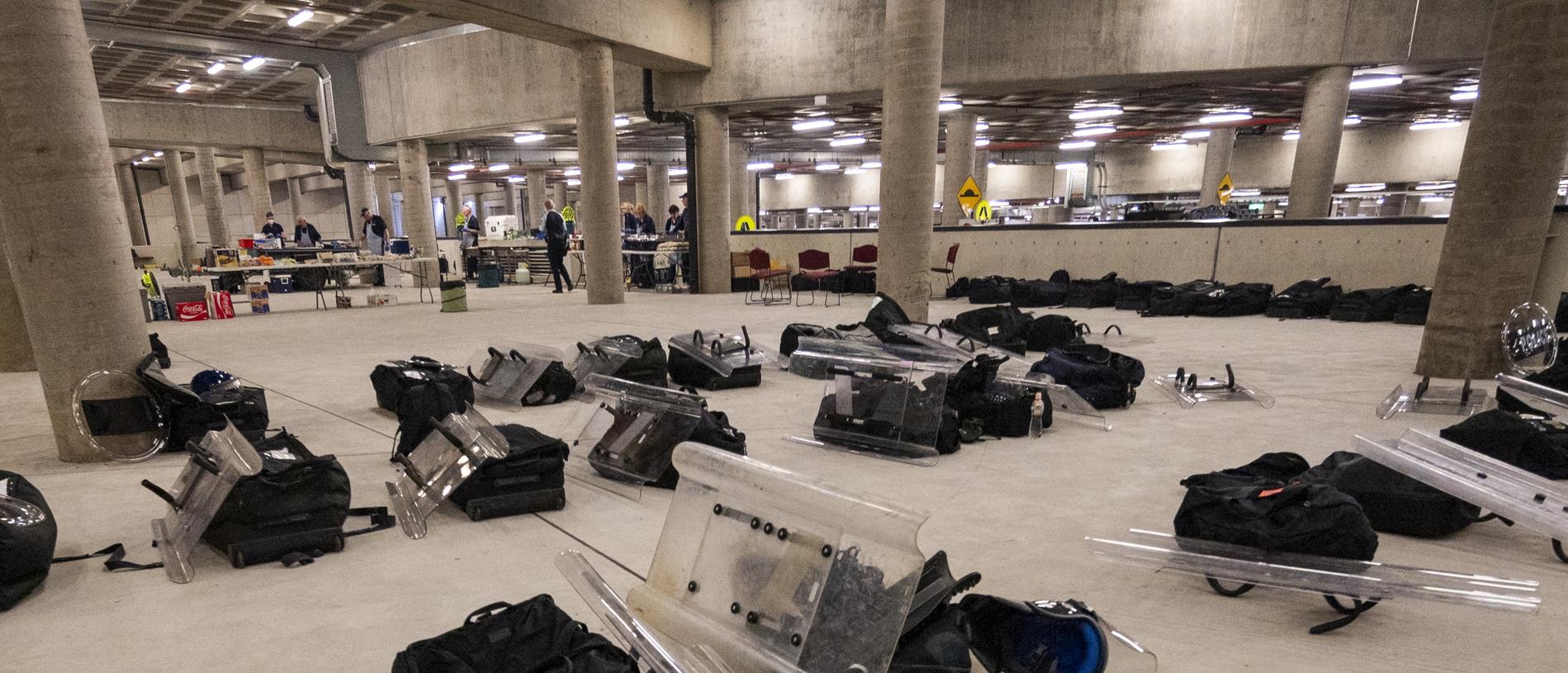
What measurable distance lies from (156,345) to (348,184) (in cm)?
1774

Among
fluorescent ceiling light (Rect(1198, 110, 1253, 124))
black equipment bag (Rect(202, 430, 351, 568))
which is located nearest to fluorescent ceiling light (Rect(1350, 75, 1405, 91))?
fluorescent ceiling light (Rect(1198, 110, 1253, 124))

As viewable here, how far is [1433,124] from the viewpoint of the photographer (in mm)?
21312

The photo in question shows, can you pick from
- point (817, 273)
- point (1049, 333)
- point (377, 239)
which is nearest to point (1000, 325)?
point (1049, 333)

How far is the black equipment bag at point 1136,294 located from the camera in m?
9.84

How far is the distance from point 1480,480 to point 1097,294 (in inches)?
311

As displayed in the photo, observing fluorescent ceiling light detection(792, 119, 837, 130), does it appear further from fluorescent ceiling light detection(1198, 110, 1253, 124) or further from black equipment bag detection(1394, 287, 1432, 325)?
black equipment bag detection(1394, 287, 1432, 325)

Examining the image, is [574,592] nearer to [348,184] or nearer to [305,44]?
[305,44]

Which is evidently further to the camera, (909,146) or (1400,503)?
(909,146)

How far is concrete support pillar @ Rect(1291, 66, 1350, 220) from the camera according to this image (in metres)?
10.7

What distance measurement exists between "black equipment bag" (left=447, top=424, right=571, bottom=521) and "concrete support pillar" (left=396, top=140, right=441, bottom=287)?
1482 centimetres

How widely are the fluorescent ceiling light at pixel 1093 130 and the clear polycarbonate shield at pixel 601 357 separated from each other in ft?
64.5

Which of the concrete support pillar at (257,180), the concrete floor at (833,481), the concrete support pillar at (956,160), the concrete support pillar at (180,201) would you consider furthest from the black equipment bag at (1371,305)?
the concrete support pillar at (180,201)

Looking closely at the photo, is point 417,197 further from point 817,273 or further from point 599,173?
point 817,273

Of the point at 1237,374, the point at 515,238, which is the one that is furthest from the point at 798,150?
the point at 1237,374
